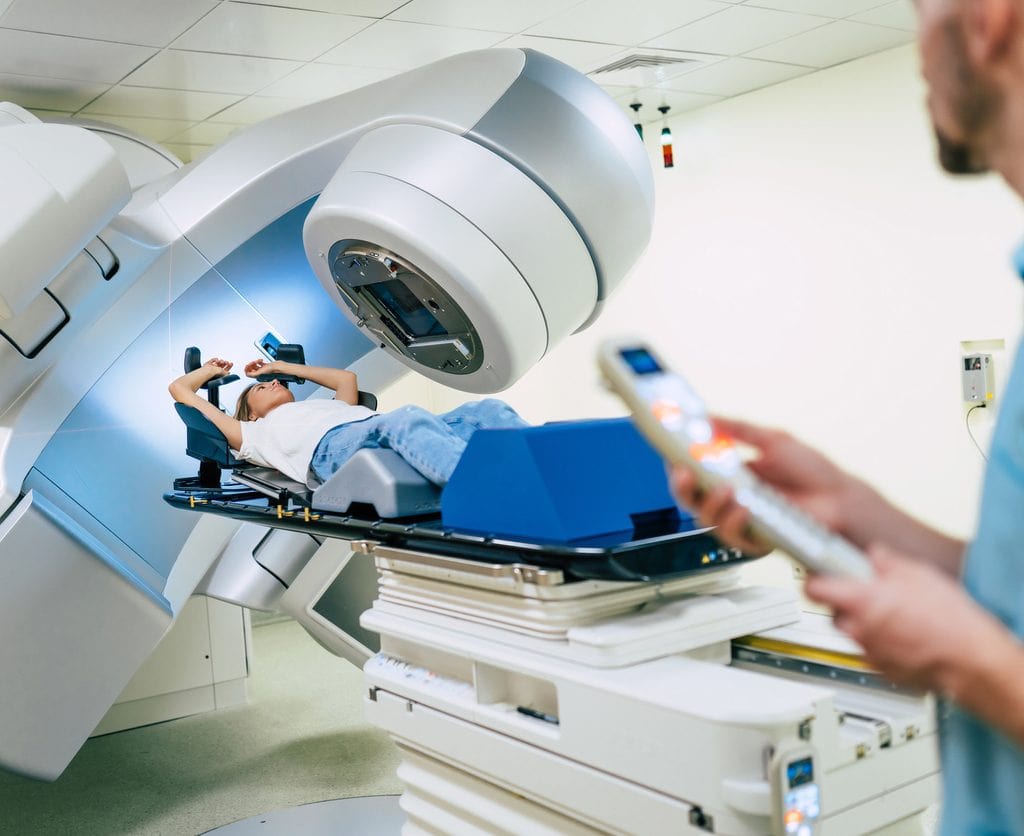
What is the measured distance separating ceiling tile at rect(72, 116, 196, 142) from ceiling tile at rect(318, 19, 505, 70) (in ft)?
3.17

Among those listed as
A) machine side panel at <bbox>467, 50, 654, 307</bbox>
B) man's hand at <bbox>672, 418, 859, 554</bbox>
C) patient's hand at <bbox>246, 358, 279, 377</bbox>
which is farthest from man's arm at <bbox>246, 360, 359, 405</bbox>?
man's hand at <bbox>672, 418, 859, 554</bbox>

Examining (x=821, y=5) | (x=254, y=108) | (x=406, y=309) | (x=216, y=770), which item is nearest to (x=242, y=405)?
(x=406, y=309)

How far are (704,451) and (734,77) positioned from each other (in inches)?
149

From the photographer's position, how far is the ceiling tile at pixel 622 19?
3.22m

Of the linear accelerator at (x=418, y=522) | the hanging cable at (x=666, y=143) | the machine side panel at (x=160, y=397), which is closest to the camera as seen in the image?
the linear accelerator at (x=418, y=522)

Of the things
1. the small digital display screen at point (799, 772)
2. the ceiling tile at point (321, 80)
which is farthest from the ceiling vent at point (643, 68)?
the small digital display screen at point (799, 772)

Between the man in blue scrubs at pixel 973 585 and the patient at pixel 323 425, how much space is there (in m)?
1.38

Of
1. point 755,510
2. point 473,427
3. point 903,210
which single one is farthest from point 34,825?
point 903,210

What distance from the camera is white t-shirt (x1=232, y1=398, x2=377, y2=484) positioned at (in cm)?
249

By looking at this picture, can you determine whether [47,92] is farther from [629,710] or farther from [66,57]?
[629,710]

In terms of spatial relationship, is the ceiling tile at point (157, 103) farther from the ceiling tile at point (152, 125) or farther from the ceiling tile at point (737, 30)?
the ceiling tile at point (737, 30)

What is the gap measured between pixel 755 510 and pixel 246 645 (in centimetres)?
325

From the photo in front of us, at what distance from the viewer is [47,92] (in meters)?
3.61

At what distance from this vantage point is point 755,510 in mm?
657
